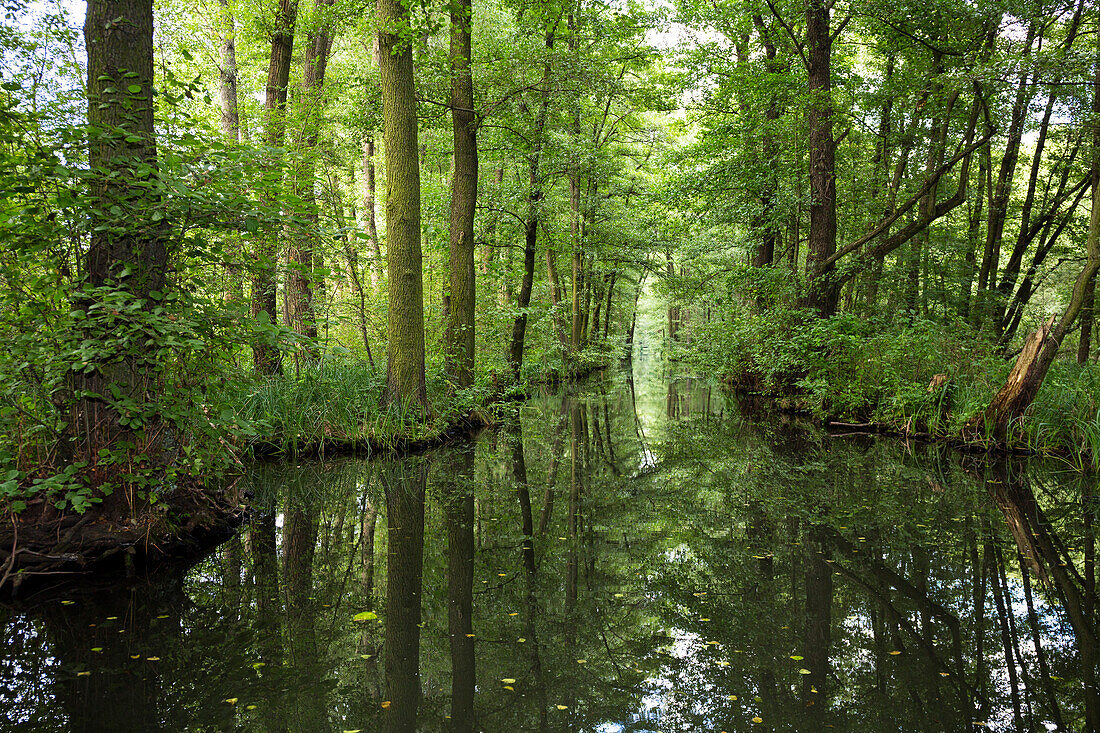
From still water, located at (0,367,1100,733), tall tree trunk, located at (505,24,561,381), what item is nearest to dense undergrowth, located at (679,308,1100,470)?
still water, located at (0,367,1100,733)

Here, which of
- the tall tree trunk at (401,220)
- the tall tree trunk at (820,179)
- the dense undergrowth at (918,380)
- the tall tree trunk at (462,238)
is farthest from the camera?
the tall tree trunk at (820,179)

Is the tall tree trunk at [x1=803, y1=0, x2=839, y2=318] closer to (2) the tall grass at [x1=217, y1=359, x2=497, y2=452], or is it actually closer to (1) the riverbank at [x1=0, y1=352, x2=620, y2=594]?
(1) the riverbank at [x1=0, y1=352, x2=620, y2=594]

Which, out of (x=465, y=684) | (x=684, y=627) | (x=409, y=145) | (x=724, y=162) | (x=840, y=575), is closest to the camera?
(x=465, y=684)

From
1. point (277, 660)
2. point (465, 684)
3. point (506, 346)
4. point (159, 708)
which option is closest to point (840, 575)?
point (465, 684)

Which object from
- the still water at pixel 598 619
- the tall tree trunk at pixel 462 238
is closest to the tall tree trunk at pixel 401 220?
the tall tree trunk at pixel 462 238

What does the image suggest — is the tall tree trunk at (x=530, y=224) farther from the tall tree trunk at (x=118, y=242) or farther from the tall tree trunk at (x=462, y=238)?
the tall tree trunk at (x=118, y=242)

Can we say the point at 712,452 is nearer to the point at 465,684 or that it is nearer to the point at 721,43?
the point at 465,684

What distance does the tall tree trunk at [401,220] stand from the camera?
27.1ft

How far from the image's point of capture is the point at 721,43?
570 inches

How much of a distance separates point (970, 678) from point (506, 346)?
12.0m

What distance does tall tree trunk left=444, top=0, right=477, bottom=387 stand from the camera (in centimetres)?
1034

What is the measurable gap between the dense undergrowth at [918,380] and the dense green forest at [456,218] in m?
0.05

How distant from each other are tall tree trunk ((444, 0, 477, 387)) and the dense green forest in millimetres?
56

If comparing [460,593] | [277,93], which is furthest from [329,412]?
[277,93]
